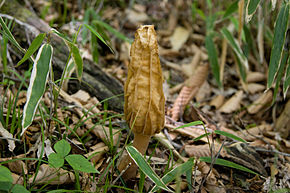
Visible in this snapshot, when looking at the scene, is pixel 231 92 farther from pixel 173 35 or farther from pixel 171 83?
pixel 173 35

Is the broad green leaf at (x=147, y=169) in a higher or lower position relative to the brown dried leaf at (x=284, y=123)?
higher

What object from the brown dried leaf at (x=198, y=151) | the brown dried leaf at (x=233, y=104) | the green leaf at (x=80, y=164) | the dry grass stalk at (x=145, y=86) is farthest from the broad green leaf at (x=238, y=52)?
the green leaf at (x=80, y=164)

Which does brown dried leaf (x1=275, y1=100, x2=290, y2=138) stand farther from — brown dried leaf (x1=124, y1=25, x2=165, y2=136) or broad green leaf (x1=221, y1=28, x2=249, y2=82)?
brown dried leaf (x1=124, y1=25, x2=165, y2=136)

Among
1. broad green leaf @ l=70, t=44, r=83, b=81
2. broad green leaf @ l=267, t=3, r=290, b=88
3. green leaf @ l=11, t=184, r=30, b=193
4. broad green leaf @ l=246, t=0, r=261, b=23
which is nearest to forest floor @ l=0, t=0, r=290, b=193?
green leaf @ l=11, t=184, r=30, b=193

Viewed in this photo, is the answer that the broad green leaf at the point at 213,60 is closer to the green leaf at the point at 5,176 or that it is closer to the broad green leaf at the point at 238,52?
the broad green leaf at the point at 238,52

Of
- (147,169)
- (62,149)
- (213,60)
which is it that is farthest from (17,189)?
(213,60)
